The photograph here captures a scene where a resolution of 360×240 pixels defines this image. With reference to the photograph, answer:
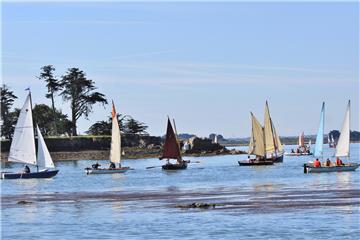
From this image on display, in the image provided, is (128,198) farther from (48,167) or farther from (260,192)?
(48,167)

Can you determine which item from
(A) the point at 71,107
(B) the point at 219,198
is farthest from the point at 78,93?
(B) the point at 219,198

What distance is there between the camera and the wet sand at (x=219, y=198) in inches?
2252

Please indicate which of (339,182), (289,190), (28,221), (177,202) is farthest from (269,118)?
(28,221)

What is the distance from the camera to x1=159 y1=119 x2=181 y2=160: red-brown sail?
385 ft

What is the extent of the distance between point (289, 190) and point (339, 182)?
10674mm

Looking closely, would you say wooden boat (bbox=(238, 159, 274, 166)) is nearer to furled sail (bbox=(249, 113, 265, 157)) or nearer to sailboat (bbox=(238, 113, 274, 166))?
sailboat (bbox=(238, 113, 274, 166))

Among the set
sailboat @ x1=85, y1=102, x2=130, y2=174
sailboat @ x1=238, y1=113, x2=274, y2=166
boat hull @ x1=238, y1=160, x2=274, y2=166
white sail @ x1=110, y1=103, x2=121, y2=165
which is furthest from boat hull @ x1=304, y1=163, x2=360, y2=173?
sailboat @ x1=238, y1=113, x2=274, y2=166

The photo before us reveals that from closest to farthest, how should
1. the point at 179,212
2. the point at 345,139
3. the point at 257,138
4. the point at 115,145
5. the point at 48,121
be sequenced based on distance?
1. the point at 179,212
2. the point at 345,139
3. the point at 115,145
4. the point at 257,138
5. the point at 48,121

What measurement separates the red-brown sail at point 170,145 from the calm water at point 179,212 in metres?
28.7

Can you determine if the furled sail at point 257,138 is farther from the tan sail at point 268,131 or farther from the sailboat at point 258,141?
the tan sail at point 268,131

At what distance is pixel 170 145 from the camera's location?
4653 inches

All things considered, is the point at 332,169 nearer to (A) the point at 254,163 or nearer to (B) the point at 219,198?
(A) the point at 254,163

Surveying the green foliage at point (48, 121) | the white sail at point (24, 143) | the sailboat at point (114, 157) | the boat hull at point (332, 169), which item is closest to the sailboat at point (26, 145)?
the white sail at point (24, 143)

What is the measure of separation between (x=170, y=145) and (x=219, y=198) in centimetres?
5397
